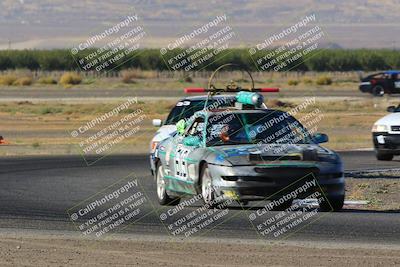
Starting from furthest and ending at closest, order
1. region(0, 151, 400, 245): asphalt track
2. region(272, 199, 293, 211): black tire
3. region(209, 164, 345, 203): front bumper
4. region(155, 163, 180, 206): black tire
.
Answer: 1. region(155, 163, 180, 206): black tire
2. region(272, 199, 293, 211): black tire
3. region(209, 164, 345, 203): front bumper
4. region(0, 151, 400, 245): asphalt track

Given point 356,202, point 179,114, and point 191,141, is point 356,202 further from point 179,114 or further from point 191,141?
point 179,114

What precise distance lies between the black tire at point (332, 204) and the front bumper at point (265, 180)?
37cm

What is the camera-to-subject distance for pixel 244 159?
15.5 meters

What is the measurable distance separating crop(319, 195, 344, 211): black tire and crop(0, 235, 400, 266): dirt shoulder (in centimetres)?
312

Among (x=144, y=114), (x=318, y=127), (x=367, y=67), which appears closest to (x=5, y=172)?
(x=318, y=127)

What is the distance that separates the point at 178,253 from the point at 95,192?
7.73 metres

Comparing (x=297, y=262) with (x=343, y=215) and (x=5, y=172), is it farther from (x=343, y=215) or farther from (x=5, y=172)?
(x=5, y=172)

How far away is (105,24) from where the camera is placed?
7835 inches

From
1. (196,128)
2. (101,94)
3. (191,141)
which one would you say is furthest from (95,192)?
(101,94)

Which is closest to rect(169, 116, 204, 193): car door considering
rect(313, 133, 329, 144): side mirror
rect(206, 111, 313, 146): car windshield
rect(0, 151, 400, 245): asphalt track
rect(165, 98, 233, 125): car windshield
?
rect(206, 111, 313, 146): car windshield

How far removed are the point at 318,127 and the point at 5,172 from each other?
842 inches

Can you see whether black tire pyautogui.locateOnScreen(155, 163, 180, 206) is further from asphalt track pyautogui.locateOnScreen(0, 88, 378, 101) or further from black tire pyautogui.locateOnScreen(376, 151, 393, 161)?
asphalt track pyautogui.locateOnScreen(0, 88, 378, 101)

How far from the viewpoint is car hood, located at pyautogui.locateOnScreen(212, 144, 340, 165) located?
611 inches

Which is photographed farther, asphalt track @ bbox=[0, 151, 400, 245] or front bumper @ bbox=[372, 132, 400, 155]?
front bumper @ bbox=[372, 132, 400, 155]
